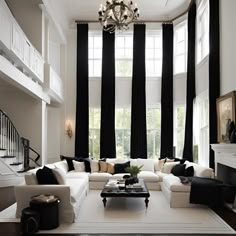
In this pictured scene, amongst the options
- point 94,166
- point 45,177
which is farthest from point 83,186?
point 94,166

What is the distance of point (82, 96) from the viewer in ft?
37.2

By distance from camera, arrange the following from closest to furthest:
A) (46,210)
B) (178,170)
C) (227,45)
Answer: (46,210), (227,45), (178,170)

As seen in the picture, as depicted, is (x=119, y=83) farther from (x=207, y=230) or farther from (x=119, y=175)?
(x=207, y=230)

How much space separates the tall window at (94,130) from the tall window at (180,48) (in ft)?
10.8

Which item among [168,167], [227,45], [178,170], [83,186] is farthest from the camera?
[168,167]

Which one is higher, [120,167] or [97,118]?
[97,118]

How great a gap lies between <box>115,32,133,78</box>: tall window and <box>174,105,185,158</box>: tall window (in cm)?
225

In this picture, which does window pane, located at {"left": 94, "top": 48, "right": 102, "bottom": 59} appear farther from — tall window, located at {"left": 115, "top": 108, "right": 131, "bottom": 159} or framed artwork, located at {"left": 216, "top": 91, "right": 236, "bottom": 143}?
framed artwork, located at {"left": 216, "top": 91, "right": 236, "bottom": 143}

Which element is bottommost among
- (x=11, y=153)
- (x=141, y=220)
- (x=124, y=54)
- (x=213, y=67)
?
(x=141, y=220)

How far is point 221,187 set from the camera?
244 inches

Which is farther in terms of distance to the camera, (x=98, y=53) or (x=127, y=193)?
(x=98, y=53)

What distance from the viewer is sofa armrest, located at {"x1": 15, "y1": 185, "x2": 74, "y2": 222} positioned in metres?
5.16

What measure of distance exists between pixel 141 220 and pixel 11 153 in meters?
4.77

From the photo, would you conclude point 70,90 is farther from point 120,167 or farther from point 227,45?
point 227,45
